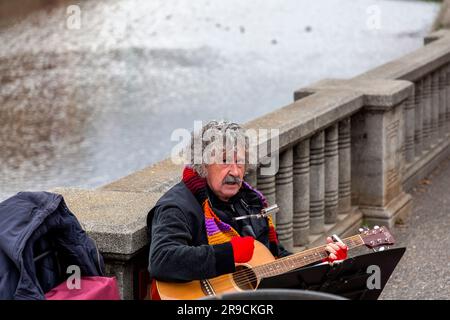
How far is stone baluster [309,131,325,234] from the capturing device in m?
6.89

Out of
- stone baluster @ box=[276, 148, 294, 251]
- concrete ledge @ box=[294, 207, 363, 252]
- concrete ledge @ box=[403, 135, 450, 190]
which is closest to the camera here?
stone baluster @ box=[276, 148, 294, 251]

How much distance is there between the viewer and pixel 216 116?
1616 cm

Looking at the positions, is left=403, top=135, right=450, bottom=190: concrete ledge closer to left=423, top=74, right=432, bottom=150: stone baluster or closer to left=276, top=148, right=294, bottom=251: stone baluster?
left=423, top=74, right=432, bottom=150: stone baluster

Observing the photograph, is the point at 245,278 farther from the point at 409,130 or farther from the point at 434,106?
the point at 434,106

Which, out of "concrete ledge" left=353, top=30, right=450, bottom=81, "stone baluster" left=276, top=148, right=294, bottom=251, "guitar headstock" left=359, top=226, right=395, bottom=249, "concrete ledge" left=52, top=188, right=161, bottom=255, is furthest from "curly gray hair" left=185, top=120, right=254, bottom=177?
"concrete ledge" left=353, top=30, right=450, bottom=81

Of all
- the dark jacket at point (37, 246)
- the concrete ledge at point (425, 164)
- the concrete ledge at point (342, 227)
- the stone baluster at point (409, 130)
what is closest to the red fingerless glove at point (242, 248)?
the dark jacket at point (37, 246)

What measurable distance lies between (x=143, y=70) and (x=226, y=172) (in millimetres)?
17310

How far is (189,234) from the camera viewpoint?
4000mm

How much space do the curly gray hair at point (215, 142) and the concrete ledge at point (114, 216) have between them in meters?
0.30

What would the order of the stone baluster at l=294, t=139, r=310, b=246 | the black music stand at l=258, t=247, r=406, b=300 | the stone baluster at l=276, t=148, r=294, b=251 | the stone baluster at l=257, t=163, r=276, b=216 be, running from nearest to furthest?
the black music stand at l=258, t=247, r=406, b=300 < the stone baluster at l=257, t=163, r=276, b=216 < the stone baluster at l=276, t=148, r=294, b=251 < the stone baluster at l=294, t=139, r=310, b=246

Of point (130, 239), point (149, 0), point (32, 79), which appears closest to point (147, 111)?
point (32, 79)

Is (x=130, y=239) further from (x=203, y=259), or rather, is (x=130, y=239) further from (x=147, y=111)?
(x=147, y=111)

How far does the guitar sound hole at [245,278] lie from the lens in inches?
158

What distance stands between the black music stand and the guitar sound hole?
0.38 m
